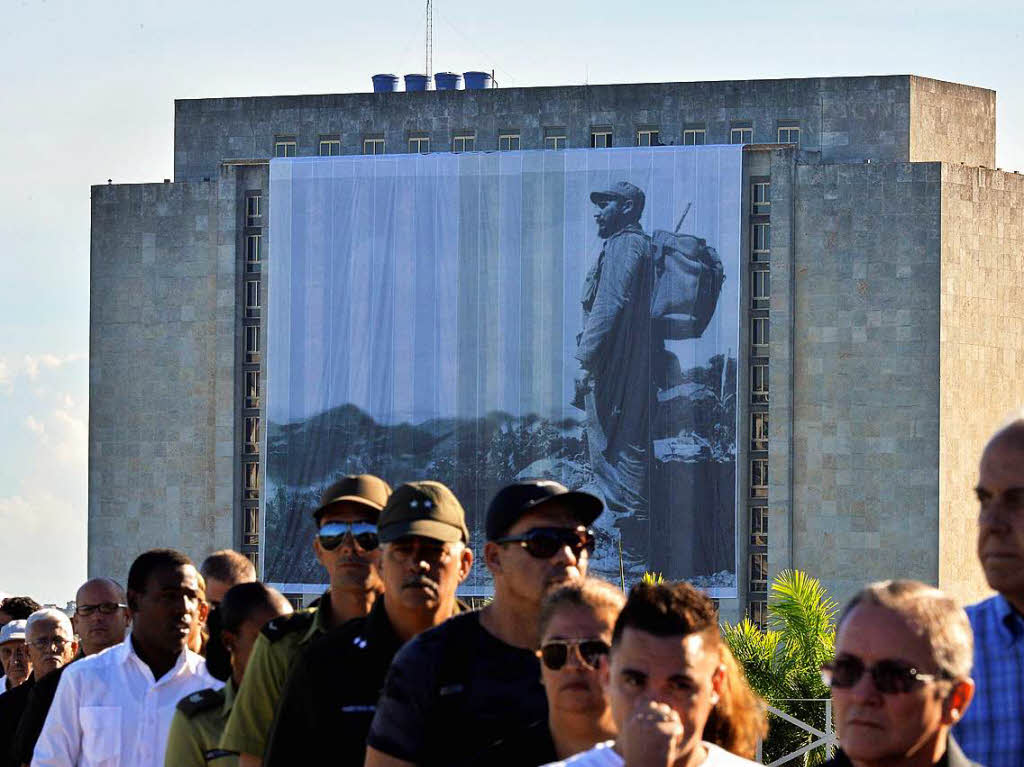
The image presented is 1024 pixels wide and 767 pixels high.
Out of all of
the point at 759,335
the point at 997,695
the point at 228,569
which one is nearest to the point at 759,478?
the point at 759,335

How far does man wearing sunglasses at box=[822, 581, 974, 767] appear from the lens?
4695 millimetres

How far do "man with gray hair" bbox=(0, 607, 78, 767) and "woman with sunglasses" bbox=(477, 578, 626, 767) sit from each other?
484 centimetres

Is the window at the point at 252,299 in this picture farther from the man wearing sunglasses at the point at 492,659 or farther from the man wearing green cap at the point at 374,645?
the man wearing sunglasses at the point at 492,659

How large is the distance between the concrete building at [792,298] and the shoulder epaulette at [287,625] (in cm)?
4738

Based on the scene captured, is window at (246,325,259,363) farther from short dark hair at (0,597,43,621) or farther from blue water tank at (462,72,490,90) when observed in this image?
short dark hair at (0,597,43,621)

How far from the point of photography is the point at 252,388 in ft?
195

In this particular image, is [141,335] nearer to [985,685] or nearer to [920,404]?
[920,404]

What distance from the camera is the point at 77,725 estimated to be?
314 inches

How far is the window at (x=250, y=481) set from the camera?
194ft

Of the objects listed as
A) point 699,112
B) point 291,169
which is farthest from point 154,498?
point 699,112

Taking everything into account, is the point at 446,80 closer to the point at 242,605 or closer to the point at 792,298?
the point at 792,298

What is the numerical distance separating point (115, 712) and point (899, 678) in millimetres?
3933

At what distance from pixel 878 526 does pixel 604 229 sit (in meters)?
9.83

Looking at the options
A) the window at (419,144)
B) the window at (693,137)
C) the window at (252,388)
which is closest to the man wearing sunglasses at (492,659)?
the window at (693,137)
